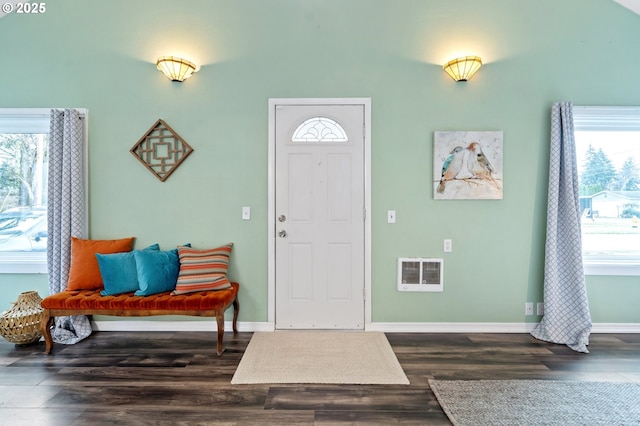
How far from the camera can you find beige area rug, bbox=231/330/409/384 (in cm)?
221

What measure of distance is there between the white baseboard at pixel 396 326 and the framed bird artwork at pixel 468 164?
123 cm

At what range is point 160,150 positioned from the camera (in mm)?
3061

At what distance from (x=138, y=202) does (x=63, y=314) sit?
111 cm

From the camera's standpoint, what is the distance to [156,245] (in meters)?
3.01

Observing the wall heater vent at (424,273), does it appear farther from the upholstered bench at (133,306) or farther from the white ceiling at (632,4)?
the white ceiling at (632,4)

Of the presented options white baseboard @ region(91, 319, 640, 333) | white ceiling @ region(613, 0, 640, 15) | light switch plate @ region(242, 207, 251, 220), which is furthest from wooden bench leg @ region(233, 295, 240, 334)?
white ceiling @ region(613, 0, 640, 15)

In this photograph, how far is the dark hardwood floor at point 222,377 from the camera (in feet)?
6.04

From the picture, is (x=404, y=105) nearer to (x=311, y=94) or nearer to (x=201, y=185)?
(x=311, y=94)

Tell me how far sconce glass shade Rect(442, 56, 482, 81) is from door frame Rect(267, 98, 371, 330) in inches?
30.7

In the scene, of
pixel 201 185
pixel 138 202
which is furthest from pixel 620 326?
pixel 138 202

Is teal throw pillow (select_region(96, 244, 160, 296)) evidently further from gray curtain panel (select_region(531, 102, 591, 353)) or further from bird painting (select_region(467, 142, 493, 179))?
gray curtain panel (select_region(531, 102, 591, 353))

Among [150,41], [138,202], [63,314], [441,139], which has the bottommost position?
[63,314]

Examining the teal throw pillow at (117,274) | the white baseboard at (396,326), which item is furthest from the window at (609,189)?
the teal throw pillow at (117,274)

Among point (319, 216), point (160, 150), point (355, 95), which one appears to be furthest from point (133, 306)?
point (355, 95)
